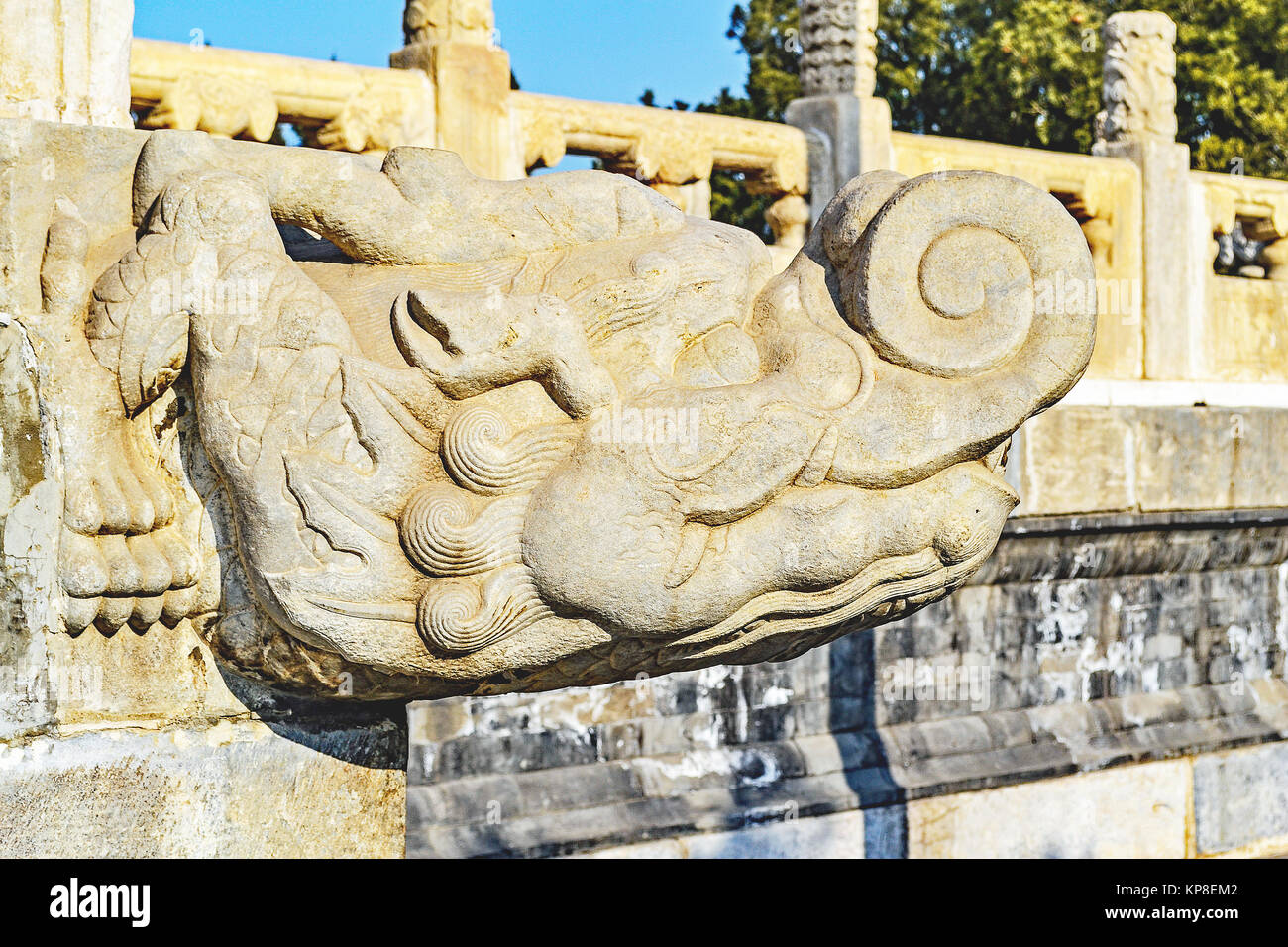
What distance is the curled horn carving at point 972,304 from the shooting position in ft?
6.75

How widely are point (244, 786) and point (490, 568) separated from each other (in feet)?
1.85

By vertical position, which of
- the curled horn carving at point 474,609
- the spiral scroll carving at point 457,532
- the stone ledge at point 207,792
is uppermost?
the spiral scroll carving at point 457,532

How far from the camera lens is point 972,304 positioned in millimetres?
2078

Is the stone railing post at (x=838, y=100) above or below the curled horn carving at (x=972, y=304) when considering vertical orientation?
above

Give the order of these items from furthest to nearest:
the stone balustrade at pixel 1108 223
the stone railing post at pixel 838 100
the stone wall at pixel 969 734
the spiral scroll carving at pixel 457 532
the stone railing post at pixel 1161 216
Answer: the stone railing post at pixel 1161 216 → the stone balustrade at pixel 1108 223 → the stone railing post at pixel 838 100 → the stone wall at pixel 969 734 → the spiral scroll carving at pixel 457 532

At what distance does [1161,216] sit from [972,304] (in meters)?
4.58

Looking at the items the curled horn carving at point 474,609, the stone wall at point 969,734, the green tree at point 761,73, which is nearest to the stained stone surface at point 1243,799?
the stone wall at point 969,734

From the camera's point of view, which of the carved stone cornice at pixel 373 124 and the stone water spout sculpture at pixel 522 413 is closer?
the stone water spout sculpture at pixel 522 413

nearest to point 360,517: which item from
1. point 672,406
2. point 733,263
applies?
point 672,406

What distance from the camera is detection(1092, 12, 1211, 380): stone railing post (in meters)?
6.17

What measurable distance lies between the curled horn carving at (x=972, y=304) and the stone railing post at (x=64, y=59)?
115 centimetres

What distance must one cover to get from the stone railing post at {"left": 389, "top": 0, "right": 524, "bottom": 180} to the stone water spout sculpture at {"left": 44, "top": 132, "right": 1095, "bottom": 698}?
9.11 ft

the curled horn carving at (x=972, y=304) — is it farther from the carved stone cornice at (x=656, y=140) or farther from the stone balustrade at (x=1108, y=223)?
the stone balustrade at (x=1108, y=223)

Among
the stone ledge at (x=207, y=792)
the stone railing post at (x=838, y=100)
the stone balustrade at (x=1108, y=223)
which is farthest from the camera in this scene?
the stone balustrade at (x=1108, y=223)
